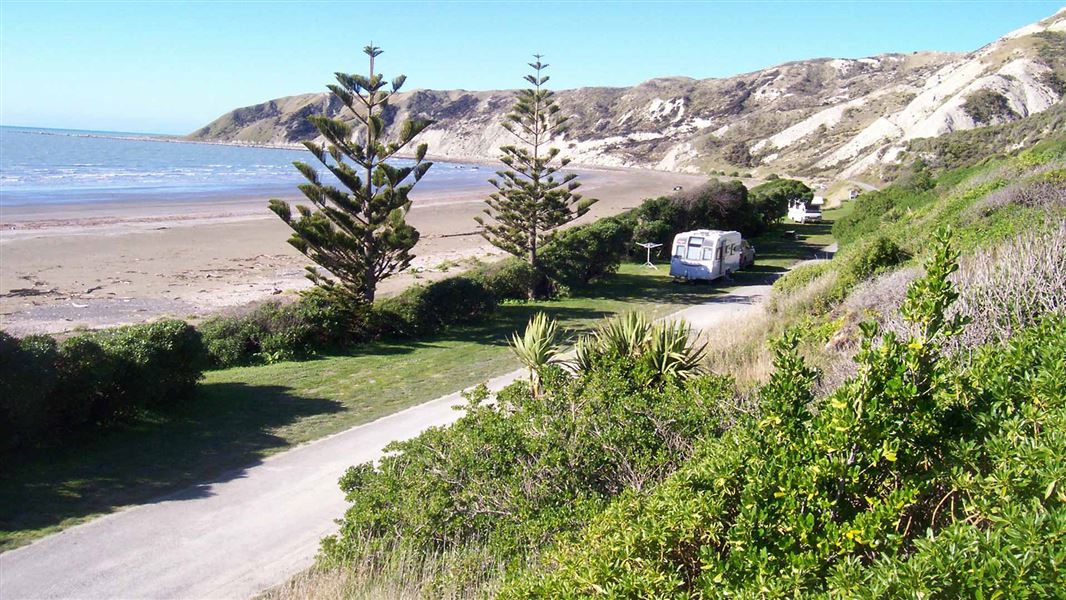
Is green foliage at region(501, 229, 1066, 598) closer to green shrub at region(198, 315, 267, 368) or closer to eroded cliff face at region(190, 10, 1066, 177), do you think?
green shrub at region(198, 315, 267, 368)

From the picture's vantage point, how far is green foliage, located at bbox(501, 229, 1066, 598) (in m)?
2.53

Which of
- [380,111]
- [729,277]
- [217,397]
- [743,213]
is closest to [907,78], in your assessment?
[743,213]

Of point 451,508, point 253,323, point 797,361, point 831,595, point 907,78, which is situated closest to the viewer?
point 831,595

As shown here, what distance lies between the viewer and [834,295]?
11.0m

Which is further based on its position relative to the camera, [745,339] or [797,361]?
[745,339]

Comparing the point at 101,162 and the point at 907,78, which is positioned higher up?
the point at 907,78

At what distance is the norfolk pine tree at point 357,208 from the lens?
15984mm

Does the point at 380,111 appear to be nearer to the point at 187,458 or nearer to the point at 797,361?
the point at 187,458

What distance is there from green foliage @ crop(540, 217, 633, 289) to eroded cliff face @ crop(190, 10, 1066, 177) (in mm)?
32349

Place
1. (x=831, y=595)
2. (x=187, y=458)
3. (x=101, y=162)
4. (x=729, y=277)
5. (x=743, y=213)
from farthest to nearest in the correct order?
(x=101, y=162) → (x=743, y=213) → (x=729, y=277) → (x=187, y=458) → (x=831, y=595)

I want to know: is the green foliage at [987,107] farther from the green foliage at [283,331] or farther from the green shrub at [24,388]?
the green shrub at [24,388]

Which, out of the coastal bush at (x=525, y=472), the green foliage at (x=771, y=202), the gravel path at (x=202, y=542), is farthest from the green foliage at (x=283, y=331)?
the green foliage at (x=771, y=202)

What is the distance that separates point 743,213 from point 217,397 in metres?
23.6

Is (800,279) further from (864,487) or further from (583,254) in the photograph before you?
(864,487)
